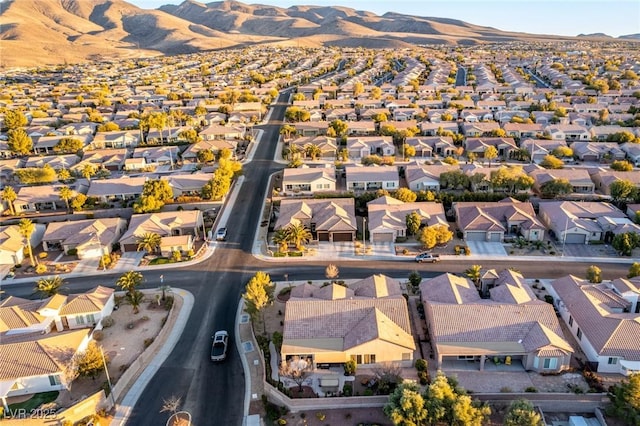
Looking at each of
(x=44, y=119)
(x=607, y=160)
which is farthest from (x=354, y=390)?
(x=44, y=119)

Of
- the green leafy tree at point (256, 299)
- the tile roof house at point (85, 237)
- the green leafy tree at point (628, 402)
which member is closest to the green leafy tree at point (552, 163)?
the green leafy tree at point (628, 402)

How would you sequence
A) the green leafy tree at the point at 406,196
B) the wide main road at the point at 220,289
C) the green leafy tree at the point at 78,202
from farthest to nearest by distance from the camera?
the green leafy tree at the point at 78,202 < the green leafy tree at the point at 406,196 < the wide main road at the point at 220,289

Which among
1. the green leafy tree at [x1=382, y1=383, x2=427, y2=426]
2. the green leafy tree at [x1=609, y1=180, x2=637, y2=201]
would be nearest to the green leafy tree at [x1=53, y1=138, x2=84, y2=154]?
the green leafy tree at [x1=382, y1=383, x2=427, y2=426]

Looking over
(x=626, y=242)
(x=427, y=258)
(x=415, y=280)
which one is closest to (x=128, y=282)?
(x=415, y=280)

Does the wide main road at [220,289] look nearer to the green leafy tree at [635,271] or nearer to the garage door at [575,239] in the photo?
→ the green leafy tree at [635,271]

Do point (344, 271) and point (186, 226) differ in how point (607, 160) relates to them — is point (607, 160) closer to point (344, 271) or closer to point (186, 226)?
point (344, 271)

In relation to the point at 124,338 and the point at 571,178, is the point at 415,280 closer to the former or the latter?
the point at 124,338
